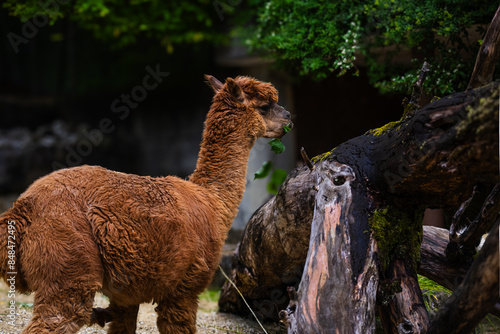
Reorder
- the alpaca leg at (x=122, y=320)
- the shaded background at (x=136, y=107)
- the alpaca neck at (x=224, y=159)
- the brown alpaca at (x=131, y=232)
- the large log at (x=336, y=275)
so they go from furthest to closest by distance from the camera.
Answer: the shaded background at (x=136, y=107), the alpaca neck at (x=224, y=159), the alpaca leg at (x=122, y=320), the brown alpaca at (x=131, y=232), the large log at (x=336, y=275)

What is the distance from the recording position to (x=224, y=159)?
13.1 feet

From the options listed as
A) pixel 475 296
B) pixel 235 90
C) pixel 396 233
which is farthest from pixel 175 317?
pixel 475 296

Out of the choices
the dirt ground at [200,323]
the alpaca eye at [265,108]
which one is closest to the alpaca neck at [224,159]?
the alpaca eye at [265,108]

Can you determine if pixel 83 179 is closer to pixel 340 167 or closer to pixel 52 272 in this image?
pixel 52 272

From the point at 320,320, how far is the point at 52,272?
1.62 metres

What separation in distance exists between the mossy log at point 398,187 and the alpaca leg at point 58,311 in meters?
1.28

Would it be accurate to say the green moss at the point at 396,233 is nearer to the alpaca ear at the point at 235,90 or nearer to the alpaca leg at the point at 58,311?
the alpaca ear at the point at 235,90

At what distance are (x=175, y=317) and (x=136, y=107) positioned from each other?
8569 millimetres

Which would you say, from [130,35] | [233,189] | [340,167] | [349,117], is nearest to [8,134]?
[130,35]

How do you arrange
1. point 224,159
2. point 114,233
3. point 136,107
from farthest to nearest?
point 136,107 < point 224,159 < point 114,233

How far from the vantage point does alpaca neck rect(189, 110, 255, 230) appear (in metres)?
3.99

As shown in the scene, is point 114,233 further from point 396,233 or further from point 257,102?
point 396,233

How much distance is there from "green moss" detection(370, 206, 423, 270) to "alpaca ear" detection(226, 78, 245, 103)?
1439mm

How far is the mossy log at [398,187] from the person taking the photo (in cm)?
272
